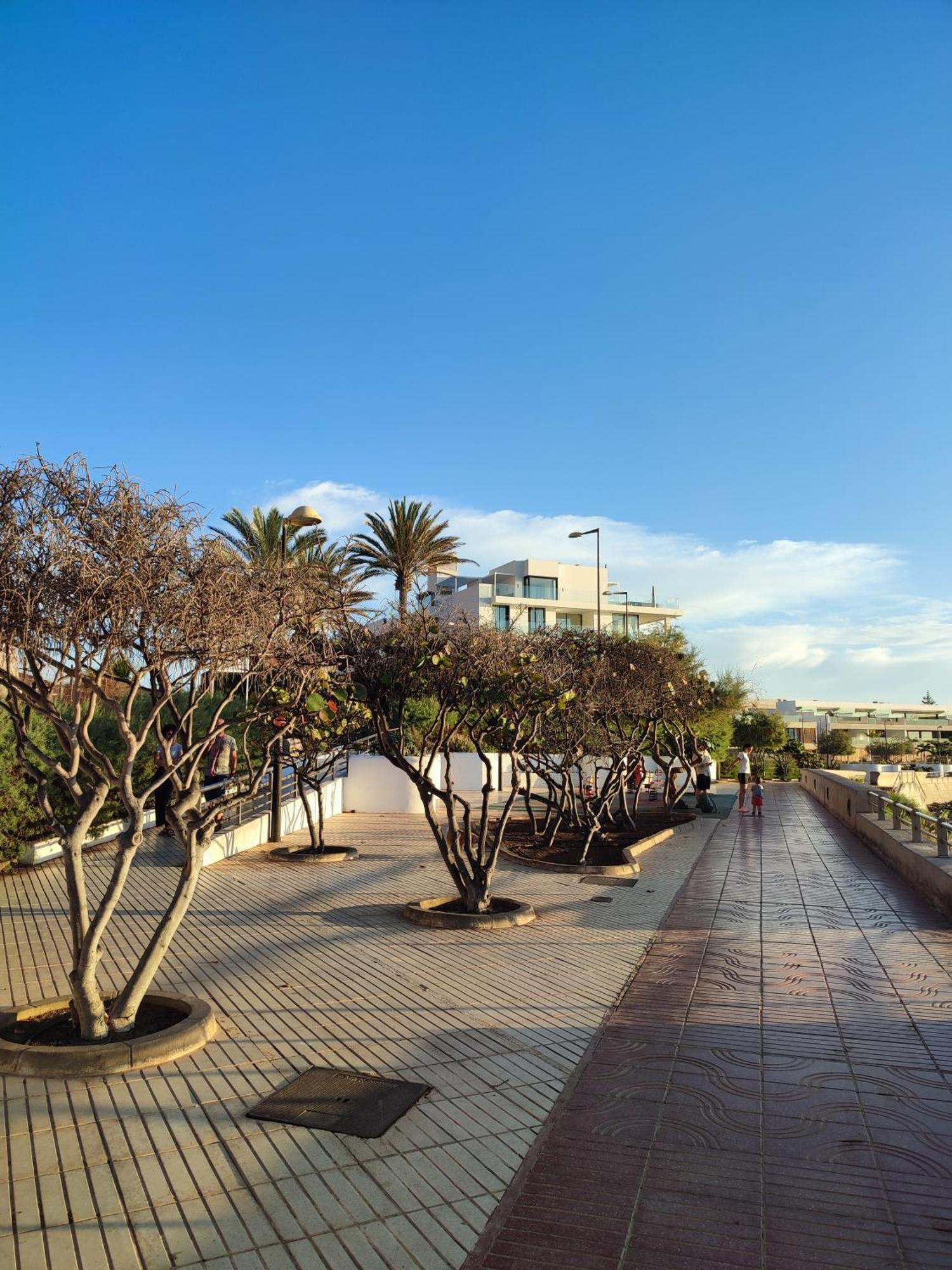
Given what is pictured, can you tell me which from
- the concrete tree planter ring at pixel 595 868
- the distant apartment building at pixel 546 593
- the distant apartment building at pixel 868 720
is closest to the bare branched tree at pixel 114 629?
the concrete tree planter ring at pixel 595 868

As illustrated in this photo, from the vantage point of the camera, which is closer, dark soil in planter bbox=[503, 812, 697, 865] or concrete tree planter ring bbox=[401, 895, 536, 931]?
concrete tree planter ring bbox=[401, 895, 536, 931]

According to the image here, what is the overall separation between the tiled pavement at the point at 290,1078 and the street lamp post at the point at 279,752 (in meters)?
2.01

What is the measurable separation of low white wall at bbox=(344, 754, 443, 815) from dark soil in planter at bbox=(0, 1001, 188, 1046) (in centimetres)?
1580

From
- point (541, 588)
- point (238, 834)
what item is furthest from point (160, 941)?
point (541, 588)

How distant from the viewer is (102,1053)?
518 centimetres

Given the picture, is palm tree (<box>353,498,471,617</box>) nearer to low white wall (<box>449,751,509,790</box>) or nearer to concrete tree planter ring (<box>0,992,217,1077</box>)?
low white wall (<box>449,751,509,790</box>)

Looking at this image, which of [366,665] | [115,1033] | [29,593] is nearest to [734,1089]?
[115,1033]

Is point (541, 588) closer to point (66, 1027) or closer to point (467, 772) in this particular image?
point (467, 772)

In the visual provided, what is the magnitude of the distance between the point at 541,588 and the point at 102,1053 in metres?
57.4

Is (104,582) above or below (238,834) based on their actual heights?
above

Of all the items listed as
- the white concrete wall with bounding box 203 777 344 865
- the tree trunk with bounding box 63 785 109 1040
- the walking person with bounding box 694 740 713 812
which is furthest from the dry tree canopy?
the walking person with bounding box 694 740 713 812

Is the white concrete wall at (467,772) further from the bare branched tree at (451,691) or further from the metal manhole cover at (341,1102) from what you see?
the metal manhole cover at (341,1102)

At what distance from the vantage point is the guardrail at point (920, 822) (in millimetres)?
11758

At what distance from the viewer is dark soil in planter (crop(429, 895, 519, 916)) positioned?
33.0 feet
